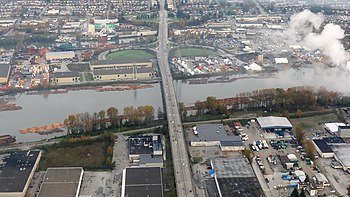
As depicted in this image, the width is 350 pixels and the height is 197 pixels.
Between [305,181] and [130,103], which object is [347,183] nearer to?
[305,181]

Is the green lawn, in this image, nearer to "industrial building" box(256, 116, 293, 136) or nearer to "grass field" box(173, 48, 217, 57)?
"grass field" box(173, 48, 217, 57)

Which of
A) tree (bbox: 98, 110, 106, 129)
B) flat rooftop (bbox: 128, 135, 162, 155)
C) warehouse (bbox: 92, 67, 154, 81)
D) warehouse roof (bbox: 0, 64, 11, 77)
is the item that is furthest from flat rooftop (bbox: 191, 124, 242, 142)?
warehouse roof (bbox: 0, 64, 11, 77)

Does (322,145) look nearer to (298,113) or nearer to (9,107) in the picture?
(298,113)

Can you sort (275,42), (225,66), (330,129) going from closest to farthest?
(330,129) → (225,66) → (275,42)

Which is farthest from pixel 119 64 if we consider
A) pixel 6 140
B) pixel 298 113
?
pixel 298 113

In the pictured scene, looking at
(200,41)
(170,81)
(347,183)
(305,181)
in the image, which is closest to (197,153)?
(305,181)

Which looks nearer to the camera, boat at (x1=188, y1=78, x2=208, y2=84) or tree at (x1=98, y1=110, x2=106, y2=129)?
tree at (x1=98, y1=110, x2=106, y2=129)
